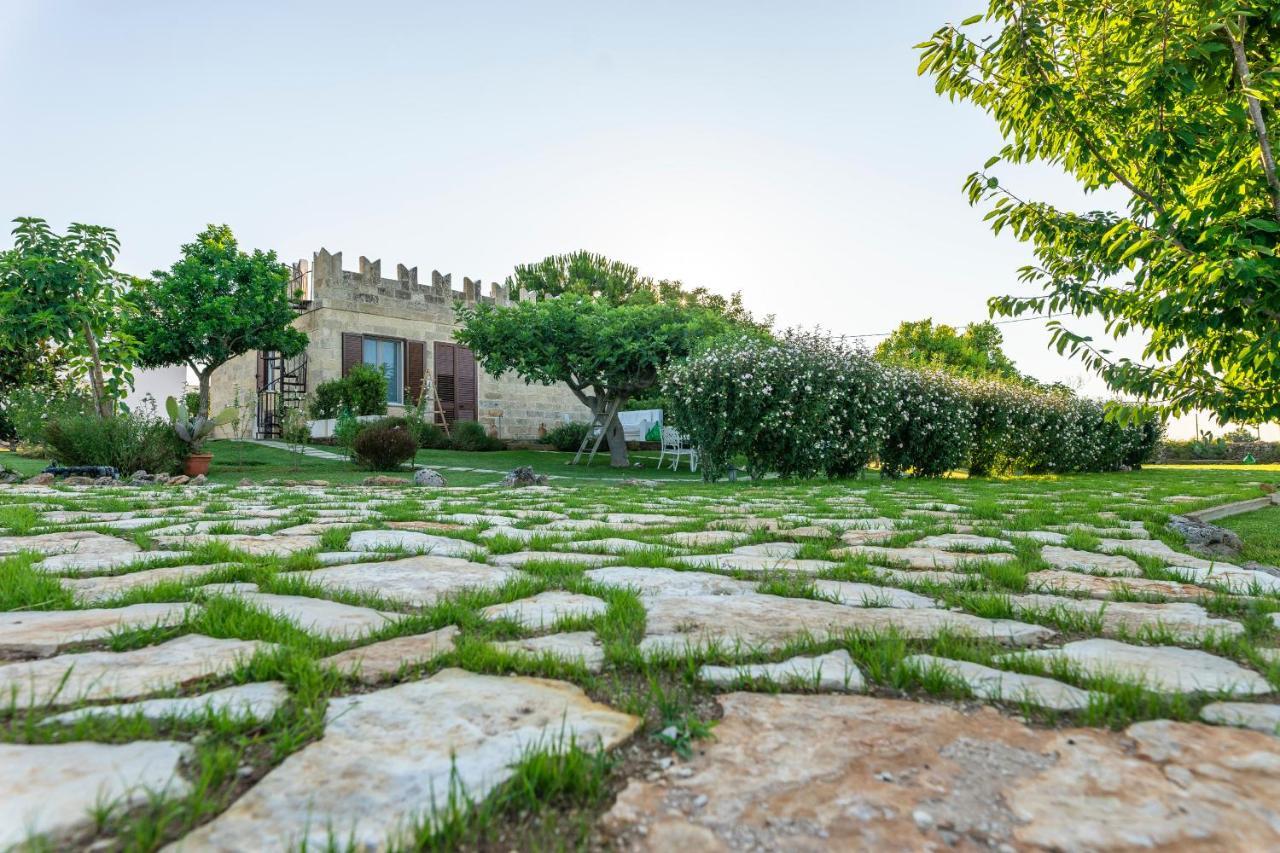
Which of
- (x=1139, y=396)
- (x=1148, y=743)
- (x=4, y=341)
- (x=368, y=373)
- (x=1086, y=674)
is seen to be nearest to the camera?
(x=1148, y=743)

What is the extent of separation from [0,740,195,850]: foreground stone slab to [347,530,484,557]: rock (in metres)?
1.66

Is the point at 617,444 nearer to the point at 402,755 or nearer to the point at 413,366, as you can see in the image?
the point at 413,366

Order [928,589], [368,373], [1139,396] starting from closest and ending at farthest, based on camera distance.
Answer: [928,589] < [1139,396] < [368,373]

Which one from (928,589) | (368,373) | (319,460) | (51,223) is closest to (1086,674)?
(928,589)

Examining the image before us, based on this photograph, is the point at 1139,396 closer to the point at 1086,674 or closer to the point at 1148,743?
the point at 1086,674

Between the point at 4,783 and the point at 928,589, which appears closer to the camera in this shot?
the point at 4,783

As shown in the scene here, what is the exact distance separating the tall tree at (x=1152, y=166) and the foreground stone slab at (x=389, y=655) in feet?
8.56

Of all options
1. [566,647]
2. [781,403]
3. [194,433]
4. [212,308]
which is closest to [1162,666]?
[566,647]

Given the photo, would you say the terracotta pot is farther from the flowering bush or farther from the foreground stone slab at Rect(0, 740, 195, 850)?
the foreground stone slab at Rect(0, 740, 195, 850)

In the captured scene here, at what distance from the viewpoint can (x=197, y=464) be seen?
29.3ft

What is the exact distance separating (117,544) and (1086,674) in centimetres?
329

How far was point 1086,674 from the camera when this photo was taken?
1.18 m

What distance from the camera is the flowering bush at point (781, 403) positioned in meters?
8.38

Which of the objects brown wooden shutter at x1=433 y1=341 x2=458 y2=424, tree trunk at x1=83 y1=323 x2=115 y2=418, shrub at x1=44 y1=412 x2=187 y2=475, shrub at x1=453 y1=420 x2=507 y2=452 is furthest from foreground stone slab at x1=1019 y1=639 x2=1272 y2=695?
brown wooden shutter at x1=433 y1=341 x2=458 y2=424
